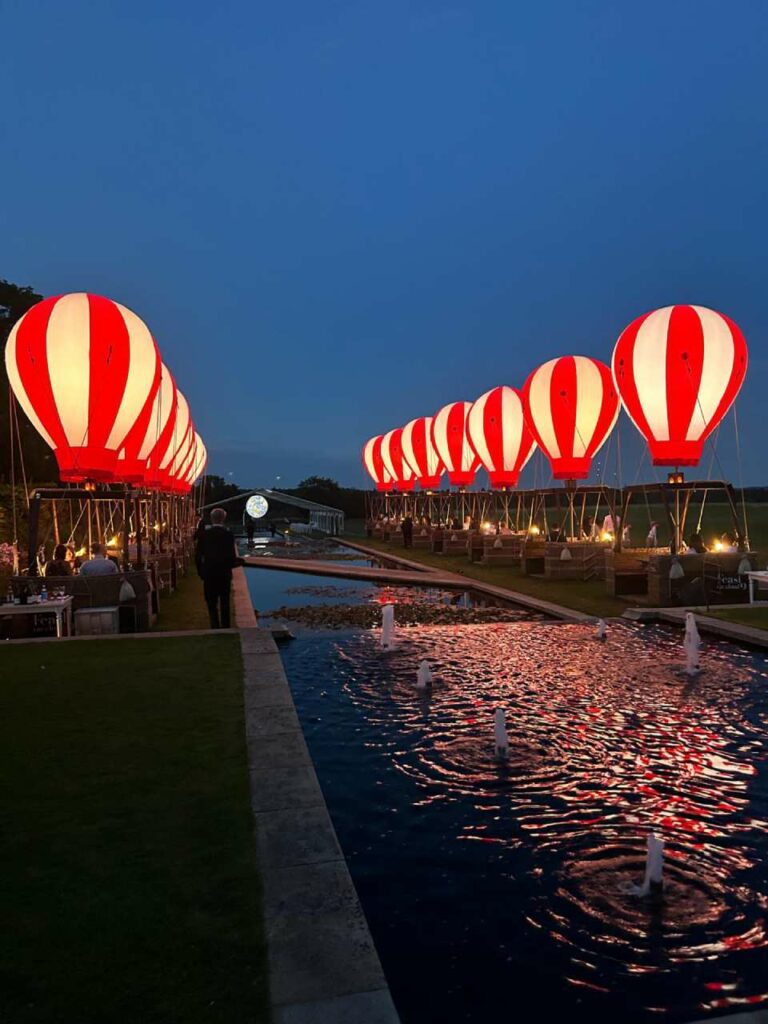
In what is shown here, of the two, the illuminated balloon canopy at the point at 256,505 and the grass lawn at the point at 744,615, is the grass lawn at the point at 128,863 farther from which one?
the illuminated balloon canopy at the point at 256,505

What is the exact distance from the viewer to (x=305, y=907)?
134 inches

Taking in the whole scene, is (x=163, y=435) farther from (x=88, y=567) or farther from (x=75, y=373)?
(x=88, y=567)

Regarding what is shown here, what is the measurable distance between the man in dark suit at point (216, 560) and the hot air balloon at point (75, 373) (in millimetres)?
2663

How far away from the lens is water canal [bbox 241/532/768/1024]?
3.17 metres

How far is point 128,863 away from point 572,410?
59.7 feet

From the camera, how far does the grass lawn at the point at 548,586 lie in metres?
15.5

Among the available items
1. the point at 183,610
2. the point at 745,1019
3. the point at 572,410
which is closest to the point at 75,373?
the point at 183,610

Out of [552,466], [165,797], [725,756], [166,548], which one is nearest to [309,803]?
[165,797]

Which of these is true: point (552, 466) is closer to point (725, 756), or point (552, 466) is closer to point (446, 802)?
point (725, 756)

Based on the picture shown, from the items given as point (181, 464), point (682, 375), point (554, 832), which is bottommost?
point (554, 832)

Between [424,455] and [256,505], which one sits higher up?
[424,455]

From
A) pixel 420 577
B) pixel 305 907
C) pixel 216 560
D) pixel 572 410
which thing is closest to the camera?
pixel 305 907

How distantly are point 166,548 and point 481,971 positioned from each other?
68.1ft

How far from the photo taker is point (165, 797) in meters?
4.69
